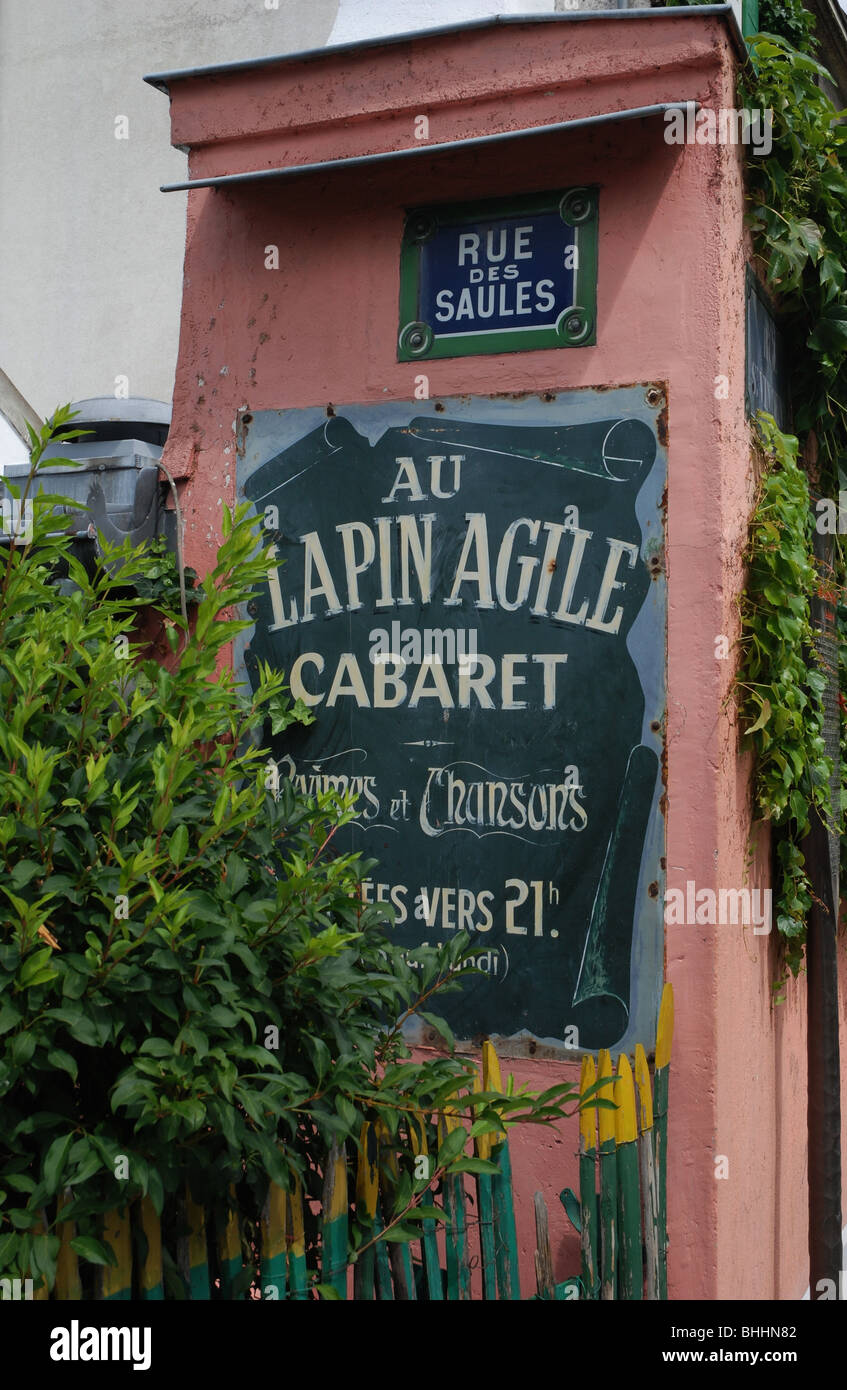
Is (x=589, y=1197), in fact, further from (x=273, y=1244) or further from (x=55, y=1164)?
(x=55, y=1164)

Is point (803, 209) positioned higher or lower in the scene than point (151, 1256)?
higher

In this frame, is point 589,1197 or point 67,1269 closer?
point 67,1269

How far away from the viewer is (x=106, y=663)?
244cm

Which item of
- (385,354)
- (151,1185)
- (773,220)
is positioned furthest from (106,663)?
(773,220)

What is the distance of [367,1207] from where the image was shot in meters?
2.74

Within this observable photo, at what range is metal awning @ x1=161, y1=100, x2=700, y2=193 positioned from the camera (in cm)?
396

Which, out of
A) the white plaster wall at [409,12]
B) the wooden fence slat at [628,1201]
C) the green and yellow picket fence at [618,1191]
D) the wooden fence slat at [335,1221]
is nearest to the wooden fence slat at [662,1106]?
the green and yellow picket fence at [618,1191]

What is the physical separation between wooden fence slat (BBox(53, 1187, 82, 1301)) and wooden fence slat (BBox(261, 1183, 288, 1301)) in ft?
1.23

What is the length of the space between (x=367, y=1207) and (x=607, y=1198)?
38.4 inches

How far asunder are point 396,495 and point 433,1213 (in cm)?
253

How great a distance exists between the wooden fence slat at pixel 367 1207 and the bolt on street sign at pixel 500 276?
2636 mm

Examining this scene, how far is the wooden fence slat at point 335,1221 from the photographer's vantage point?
2.61 metres

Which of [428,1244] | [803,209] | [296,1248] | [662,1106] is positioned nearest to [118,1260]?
[296,1248]

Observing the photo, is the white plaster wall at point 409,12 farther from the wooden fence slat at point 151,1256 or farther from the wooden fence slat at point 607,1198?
the wooden fence slat at point 151,1256
